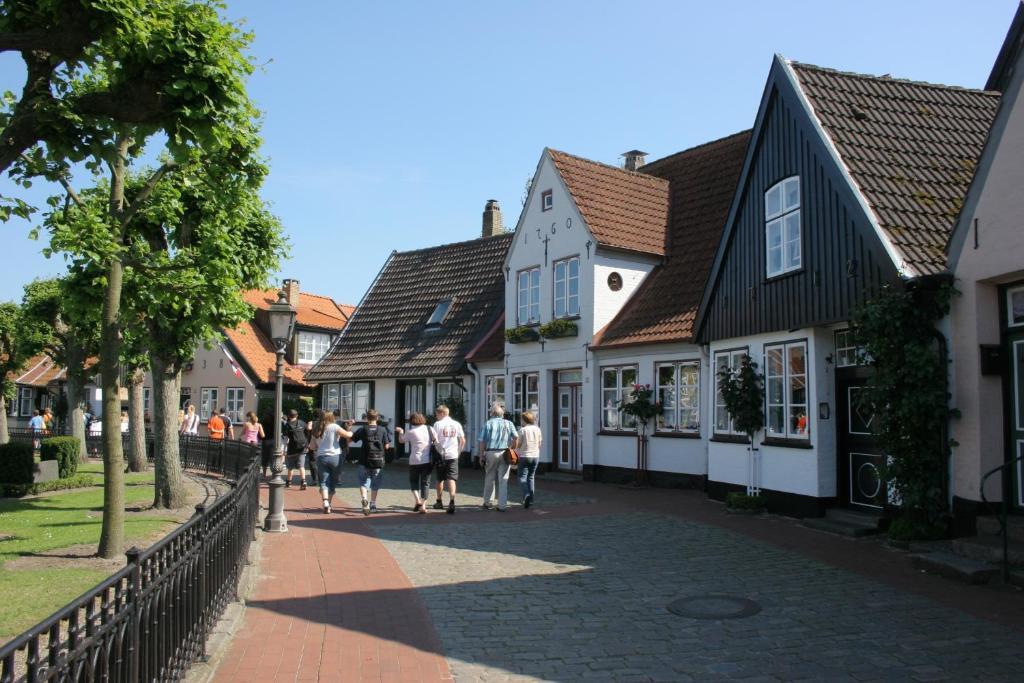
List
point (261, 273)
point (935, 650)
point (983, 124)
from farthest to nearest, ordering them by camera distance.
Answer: point (261, 273) → point (983, 124) → point (935, 650)

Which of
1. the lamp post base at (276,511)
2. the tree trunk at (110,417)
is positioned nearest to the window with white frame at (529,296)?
the lamp post base at (276,511)

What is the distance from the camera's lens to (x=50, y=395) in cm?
5484

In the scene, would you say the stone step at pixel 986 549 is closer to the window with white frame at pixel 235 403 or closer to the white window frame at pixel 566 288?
the white window frame at pixel 566 288

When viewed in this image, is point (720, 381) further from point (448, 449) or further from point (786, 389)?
point (448, 449)

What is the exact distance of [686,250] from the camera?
2109 cm

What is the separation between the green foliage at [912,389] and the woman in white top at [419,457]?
25.0ft

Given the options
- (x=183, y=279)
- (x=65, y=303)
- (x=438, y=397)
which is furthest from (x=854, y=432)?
(x=438, y=397)

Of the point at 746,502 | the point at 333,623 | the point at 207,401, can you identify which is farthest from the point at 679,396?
the point at 207,401

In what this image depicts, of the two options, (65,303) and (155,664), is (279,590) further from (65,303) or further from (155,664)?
(65,303)

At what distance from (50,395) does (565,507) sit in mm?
49919

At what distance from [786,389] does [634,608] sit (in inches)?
282

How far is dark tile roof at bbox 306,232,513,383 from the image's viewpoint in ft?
88.0

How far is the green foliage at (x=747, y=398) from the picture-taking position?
48.3ft

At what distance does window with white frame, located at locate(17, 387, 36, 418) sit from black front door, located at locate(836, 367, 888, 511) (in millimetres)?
57140
